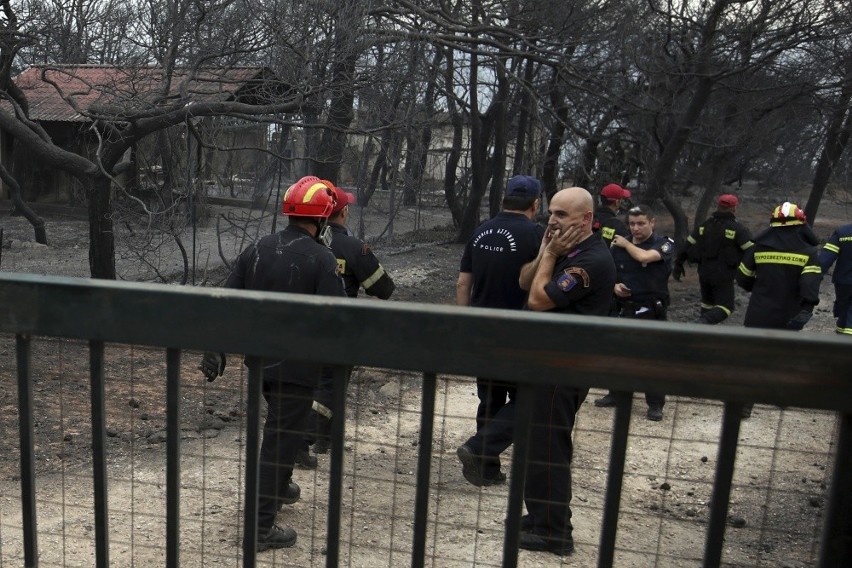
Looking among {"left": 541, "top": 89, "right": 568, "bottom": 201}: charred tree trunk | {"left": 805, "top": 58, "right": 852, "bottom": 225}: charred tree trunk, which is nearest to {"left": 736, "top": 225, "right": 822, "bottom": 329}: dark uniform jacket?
{"left": 805, "top": 58, "right": 852, "bottom": 225}: charred tree trunk

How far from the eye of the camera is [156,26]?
9.44 metres

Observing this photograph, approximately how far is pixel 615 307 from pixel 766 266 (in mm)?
1337

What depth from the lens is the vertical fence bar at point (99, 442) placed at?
2201mm

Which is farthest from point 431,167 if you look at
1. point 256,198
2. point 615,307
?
point 615,307

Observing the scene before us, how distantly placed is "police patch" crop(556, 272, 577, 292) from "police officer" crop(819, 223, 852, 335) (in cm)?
447

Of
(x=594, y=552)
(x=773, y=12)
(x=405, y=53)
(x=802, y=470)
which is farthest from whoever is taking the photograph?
(x=773, y=12)

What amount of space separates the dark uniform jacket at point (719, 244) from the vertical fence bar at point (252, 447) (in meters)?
7.44

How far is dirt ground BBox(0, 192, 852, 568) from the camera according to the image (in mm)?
2598

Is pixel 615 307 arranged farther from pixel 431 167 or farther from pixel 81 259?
pixel 431 167

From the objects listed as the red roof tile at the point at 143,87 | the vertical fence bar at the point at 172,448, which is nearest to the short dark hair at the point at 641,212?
the red roof tile at the point at 143,87

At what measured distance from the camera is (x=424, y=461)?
81.4 inches

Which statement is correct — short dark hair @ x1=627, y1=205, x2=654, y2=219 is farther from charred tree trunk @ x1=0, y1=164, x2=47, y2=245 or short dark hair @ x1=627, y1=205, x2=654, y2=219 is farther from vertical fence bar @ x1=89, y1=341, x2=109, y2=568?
charred tree trunk @ x1=0, y1=164, x2=47, y2=245

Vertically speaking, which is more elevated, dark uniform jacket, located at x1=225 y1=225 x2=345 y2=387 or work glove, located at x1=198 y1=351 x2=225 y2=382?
dark uniform jacket, located at x1=225 y1=225 x2=345 y2=387

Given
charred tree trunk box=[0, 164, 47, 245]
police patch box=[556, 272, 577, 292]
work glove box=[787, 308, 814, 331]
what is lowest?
charred tree trunk box=[0, 164, 47, 245]
